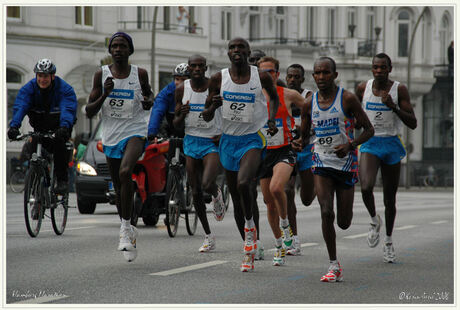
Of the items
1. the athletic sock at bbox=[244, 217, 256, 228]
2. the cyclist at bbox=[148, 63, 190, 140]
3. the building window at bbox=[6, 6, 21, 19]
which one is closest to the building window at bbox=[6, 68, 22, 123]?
the building window at bbox=[6, 6, 21, 19]

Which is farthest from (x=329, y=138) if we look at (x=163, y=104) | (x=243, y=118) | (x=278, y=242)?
(x=163, y=104)

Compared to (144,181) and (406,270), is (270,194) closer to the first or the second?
(406,270)

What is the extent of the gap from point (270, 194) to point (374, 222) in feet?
4.16

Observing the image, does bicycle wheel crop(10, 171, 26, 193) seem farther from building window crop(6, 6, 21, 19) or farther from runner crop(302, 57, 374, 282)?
runner crop(302, 57, 374, 282)

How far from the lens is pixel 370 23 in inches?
2217

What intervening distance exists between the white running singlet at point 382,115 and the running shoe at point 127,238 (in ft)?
9.09

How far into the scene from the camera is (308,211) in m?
21.7

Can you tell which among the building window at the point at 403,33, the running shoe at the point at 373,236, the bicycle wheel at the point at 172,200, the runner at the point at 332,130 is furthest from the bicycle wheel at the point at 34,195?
the building window at the point at 403,33

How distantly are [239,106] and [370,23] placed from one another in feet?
155

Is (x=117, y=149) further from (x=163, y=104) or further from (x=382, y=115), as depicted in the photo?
(x=382, y=115)

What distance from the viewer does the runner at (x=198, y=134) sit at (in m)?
11.4

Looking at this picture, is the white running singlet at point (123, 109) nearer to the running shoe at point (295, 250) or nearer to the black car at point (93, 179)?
the running shoe at point (295, 250)

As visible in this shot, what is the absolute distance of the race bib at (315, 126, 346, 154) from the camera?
9.56 metres

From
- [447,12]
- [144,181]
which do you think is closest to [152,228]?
[144,181]
